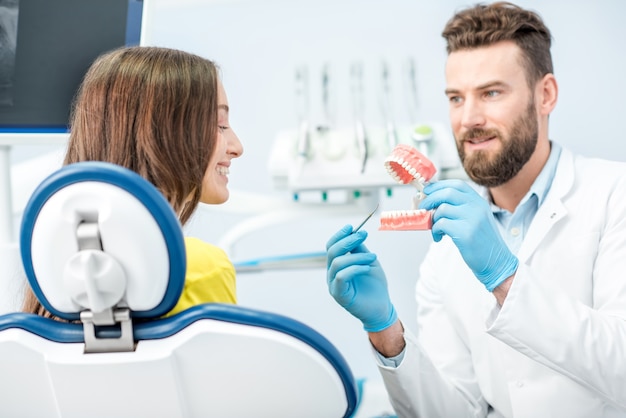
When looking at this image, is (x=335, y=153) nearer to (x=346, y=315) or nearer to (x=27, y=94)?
(x=27, y=94)

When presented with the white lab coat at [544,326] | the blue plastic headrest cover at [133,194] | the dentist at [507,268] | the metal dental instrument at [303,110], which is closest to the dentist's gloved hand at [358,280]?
the dentist at [507,268]

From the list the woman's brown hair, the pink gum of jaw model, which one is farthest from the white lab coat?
the woman's brown hair

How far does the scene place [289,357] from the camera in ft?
2.81

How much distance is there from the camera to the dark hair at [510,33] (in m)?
1.95

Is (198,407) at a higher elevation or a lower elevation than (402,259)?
higher

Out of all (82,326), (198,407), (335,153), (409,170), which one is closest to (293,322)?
(198,407)

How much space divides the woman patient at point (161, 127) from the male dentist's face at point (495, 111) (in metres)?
0.96

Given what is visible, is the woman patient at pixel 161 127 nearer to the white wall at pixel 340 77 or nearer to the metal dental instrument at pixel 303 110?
the metal dental instrument at pixel 303 110

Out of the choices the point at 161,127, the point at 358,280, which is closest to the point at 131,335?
the point at 161,127

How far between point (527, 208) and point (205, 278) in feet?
3.43

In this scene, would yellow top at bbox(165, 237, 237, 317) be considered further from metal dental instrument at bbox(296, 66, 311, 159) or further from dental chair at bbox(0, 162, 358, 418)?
metal dental instrument at bbox(296, 66, 311, 159)

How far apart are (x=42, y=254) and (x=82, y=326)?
11 centimetres

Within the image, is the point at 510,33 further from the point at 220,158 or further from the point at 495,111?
the point at 220,158

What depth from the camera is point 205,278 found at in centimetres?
114
